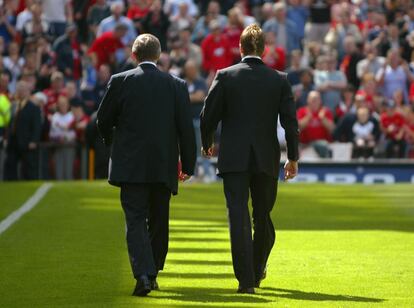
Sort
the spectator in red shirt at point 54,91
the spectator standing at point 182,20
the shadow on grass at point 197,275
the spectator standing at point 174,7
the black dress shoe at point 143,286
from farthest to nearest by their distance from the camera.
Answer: the spectator standing at point 174,7
the spectator standing at point 182,20
the spectator in red shirt at point 54,91
the shadow on grass at point 197,275
the black dress shoe at point 143,286

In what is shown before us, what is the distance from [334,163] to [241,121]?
18.5 metres

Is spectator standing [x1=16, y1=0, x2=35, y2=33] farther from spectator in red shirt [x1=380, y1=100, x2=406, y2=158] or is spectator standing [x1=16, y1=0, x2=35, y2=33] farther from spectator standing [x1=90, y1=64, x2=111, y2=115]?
spectator in red shirt [x1=380, y1=100, x2=406, y2=158]

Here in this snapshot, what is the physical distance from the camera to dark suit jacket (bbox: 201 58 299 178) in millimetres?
12039

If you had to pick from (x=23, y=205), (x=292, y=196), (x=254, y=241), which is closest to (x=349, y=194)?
(x=292, y=196)

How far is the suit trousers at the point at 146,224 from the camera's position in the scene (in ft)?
38.5

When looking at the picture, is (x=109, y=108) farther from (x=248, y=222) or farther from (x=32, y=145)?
(x=32, y=145)

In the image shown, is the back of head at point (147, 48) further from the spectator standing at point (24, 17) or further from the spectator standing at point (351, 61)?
the spectator standing at point (351, 61)

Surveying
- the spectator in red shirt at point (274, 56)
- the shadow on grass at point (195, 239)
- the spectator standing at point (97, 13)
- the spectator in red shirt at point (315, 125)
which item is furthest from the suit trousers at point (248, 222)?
the spectator standing at point (97, 13)

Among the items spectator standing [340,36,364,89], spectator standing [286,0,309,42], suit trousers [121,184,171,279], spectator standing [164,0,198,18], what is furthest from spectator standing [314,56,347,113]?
suit trousers [121,184,171,279]

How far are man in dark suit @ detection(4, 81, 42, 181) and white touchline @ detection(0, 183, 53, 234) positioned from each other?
7.24 ft

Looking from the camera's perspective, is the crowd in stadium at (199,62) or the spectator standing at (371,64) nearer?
the crowd in stadium at (199,62)

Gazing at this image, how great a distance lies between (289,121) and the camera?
12078 millimetres

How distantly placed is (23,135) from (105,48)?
3.35 metres

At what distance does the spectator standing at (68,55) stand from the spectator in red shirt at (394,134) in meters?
6.47
